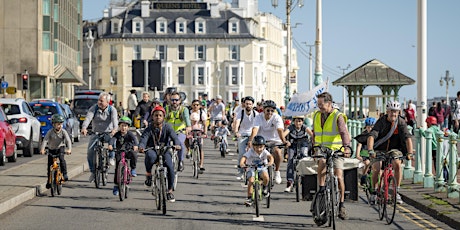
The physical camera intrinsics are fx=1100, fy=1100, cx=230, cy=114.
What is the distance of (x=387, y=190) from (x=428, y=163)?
5.38m

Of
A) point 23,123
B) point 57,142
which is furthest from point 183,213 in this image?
point 23,123

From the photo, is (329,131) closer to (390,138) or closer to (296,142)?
(390,138)

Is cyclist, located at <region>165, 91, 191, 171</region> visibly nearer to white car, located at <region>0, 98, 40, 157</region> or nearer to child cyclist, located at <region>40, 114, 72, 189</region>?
child cyclist, located at <region>40, 114, 72, 189</region>

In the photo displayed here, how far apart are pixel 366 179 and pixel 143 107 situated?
14014mm

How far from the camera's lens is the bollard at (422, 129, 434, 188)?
19703 millimetres

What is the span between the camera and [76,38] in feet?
331

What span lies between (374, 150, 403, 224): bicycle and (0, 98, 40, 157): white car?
53.7 feet

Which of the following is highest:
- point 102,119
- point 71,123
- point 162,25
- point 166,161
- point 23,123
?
point 162,25

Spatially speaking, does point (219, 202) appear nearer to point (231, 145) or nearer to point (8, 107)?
point (8, 107)

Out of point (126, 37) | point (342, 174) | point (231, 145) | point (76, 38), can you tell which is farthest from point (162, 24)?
point (342, 174)

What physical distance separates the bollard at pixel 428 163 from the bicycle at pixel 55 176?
649cm

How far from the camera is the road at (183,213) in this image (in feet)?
47.2

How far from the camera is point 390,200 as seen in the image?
48.3 ft

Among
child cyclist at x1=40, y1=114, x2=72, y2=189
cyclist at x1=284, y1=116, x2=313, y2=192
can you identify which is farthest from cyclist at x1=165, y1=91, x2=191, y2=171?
child cyclist at x1=40, y1=114, x2=72, y2=189
